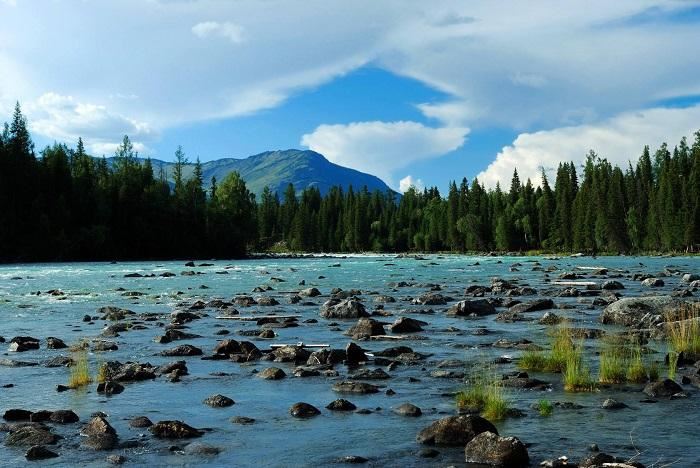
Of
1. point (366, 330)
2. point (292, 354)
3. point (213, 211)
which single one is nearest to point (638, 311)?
point (366, 330)

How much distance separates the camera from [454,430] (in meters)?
9.53

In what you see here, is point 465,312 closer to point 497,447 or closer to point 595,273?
point 497,447

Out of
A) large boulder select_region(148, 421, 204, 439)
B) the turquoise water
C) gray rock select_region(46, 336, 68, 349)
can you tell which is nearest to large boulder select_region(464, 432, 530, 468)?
the turquoise water

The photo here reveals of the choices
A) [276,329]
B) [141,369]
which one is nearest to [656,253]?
[276,329]

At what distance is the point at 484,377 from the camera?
1306cm

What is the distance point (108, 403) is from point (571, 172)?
544ft

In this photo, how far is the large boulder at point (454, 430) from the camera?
948 cm

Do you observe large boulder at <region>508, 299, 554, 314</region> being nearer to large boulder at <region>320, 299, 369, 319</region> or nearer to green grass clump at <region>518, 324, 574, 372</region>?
large boulder at <region>320, 299, 369, 319</region>

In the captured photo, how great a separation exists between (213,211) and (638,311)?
113 metres

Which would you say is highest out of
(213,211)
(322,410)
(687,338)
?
(213,211)

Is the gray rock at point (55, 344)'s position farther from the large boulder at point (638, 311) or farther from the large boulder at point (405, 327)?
the large boulder at point (638, 311)

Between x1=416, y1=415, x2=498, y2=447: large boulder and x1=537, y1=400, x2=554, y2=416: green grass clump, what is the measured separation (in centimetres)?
150

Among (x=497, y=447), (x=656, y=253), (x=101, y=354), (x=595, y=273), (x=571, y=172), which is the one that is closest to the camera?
(x=497, y=447)

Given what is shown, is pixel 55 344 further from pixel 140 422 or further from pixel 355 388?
pixel 355 388
